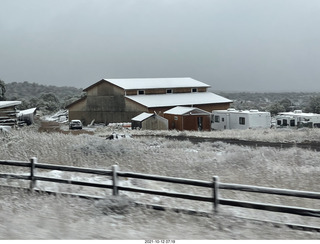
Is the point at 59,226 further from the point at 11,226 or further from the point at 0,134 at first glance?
the point at 0,134

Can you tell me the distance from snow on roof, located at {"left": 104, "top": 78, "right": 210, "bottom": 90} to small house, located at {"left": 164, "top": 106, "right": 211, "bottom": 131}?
12694 millimetres

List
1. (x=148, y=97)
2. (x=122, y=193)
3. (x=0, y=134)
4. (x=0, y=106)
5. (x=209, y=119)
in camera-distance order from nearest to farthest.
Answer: (x=122, y=193) < (x=0, y=134) < (x=0, y=106) < (x=209, y=119) < (x=148, y=97)

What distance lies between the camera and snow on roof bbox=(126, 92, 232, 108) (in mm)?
53281

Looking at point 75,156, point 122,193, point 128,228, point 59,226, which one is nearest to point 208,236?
point 128,228

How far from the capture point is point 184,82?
66750 millimetres

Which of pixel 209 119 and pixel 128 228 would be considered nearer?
pixel 128 228

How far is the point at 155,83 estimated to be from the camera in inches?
2480

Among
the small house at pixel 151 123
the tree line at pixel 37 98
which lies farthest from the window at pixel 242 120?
the tree line at pixel 37 98

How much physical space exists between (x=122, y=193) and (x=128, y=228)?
271cm

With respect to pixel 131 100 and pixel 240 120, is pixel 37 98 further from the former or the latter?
pixel 240 120

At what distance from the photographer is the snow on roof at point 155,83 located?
5900 cm

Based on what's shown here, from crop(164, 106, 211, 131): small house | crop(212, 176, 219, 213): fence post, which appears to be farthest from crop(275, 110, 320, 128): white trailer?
crop(212, 176, 219, 213): fence post

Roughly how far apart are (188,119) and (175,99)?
12.2 meters

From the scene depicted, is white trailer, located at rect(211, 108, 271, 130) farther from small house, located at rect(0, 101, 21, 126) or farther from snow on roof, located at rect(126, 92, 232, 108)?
small house, located at rect(0, 101, 21, 126)
